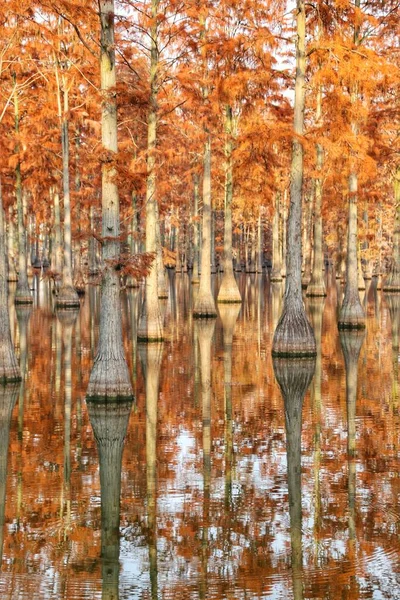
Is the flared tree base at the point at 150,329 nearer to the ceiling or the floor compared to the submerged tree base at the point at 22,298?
nearer to the floor

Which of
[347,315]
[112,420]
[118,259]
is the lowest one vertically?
[112,420]

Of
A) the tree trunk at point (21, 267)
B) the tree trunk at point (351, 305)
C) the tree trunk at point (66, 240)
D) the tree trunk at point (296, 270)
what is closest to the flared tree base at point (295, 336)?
the tree trunk at point (296, 270)

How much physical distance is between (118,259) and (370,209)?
173 ft

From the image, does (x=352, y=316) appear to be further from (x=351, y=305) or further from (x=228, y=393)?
(x=228, y=393)

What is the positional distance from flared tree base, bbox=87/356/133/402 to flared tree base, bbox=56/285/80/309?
953 inches

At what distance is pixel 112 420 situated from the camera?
13945mm

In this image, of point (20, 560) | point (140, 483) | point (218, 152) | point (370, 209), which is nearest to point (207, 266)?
point (218, 152)

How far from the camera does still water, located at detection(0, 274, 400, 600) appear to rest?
7.24 m

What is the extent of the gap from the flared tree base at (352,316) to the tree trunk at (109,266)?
48.4ft

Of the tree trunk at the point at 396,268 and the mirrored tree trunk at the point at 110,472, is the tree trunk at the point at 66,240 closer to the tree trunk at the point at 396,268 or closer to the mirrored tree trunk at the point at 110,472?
the tree trunk at the point at 396,268

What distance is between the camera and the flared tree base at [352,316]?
95.3 feet

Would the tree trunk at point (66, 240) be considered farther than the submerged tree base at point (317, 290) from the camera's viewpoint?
No

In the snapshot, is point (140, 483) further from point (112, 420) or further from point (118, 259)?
point (118, 259)

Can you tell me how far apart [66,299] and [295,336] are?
19.7 meters
